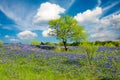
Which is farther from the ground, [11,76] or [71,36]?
[71,36]

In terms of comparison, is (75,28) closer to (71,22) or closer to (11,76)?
(71,22)

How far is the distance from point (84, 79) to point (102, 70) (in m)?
4.15

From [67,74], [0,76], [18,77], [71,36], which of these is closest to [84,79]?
[67,74]

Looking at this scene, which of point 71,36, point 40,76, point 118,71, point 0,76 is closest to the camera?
point 0,76

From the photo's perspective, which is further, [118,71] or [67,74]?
[118,71]

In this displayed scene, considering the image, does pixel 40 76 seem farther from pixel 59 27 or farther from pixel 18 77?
pixel 59 27

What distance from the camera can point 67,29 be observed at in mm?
54562

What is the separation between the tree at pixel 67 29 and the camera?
178 ft

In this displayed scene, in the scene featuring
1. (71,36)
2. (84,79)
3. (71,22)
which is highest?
(71,22)

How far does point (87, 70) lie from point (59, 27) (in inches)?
1338

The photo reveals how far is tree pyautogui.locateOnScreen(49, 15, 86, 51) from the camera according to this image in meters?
54.3

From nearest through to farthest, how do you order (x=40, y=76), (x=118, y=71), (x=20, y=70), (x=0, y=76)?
(x=0, y=76) → (x=40, y=76) → (x=20, y=70) → (x=118, y=71)

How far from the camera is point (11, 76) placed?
56.5ft

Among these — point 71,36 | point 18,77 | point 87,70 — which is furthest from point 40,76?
point 71,36
